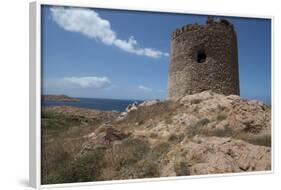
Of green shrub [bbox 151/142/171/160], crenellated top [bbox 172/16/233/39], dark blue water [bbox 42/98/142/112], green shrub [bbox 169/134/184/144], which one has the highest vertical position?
crenellated top [bbox 172/16/233/39]

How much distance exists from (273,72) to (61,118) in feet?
14.8

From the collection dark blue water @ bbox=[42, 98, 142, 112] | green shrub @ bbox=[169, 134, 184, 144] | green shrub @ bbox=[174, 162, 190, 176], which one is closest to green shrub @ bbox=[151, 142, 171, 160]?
green shrub @ bbox=[169, 134, 184, 144]

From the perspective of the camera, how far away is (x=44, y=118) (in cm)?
909

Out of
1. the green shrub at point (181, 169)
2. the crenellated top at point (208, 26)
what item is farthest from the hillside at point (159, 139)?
the crenellated top at point (208, 26)

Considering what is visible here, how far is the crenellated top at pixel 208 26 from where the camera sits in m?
10.4

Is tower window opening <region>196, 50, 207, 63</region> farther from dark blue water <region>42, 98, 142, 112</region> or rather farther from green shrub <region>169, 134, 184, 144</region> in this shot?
dark blue water <region>42, 98, 142, 112</region>

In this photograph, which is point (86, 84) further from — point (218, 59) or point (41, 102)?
point (218, 59)

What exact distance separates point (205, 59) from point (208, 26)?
2.10ft

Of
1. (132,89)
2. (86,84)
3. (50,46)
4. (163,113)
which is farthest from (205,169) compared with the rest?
(50,46)

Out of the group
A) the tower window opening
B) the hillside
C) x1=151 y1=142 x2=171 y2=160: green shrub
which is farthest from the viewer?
the tower window opening

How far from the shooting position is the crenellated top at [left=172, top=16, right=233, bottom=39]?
10.4 metres

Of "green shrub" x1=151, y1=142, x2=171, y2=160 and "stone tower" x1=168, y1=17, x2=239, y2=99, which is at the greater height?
"stone tower" x1=168, y1=17, x2=239, y2=99

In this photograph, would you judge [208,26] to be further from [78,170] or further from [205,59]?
[78,170]

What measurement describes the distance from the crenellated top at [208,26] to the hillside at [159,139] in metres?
1.23
